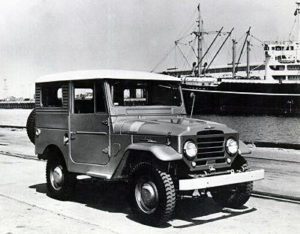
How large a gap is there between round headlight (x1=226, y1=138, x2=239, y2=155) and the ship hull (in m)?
48.4

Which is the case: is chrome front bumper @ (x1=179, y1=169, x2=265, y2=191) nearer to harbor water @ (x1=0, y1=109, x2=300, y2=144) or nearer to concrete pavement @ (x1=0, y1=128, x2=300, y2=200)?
concrete pavement @ (x1=0, y1=128, x2=300, y2=200)

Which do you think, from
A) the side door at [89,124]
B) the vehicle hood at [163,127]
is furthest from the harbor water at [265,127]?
the vehicle hood at [163,127]

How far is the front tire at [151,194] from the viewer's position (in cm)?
529

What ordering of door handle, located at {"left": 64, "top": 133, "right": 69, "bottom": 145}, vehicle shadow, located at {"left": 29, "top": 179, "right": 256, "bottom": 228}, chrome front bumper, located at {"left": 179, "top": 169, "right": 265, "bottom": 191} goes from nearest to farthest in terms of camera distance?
1. chrome front bumper, located at {"left": 179, "top": 169, "right": 265, "bottom": 191}
2. vehicle shadow, located at {"left": 29, "top": 179, "right": 256, "bottom": 228}
3. door handle, located at {"left": 64, "top": 133, "right": 69, "bottom": 145}

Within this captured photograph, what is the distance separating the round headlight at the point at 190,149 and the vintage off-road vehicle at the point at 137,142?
1cm

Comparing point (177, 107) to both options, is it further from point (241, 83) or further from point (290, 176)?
point (241, 83)

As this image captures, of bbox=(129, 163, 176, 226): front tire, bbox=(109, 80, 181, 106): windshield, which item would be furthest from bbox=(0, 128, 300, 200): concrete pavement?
bbox=(129, 163, 176, 226): front tire

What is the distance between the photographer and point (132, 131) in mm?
5934

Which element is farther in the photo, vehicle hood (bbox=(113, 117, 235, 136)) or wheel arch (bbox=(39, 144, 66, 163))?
wheel arch (bbox=(39, 144, 66, 163))

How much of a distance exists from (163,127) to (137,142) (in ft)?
1.32

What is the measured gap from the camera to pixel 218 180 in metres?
5.41

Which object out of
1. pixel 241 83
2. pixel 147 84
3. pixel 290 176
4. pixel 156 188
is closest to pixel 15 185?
pixel 147 84

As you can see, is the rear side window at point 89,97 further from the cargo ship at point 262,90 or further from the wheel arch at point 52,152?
the cargo ship at point 262,90

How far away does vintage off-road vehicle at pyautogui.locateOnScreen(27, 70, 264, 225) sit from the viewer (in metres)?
5.47
